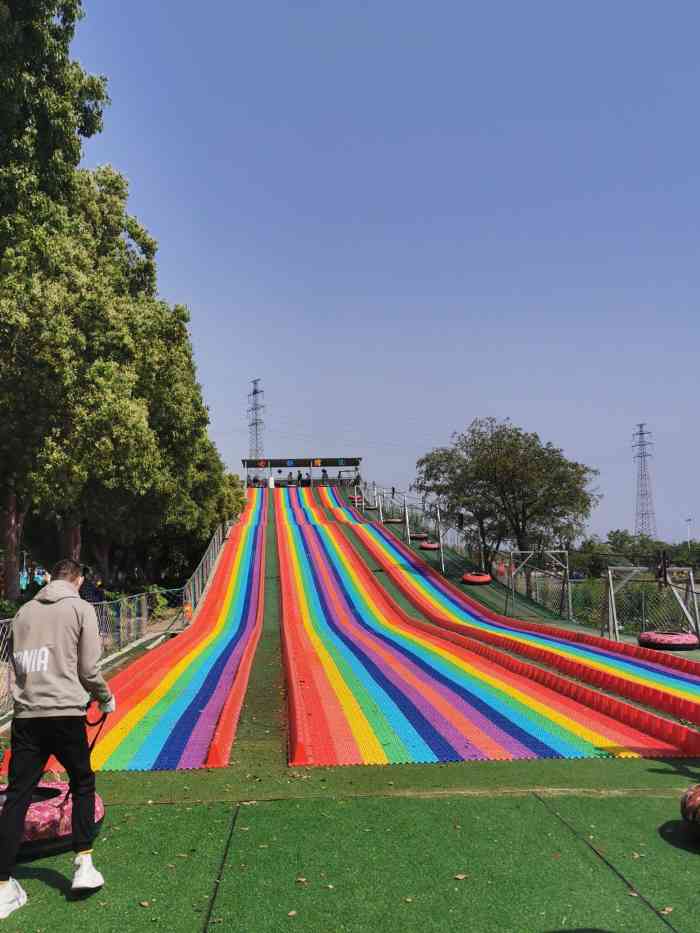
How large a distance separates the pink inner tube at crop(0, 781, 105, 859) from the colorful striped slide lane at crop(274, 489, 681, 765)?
2.27 meters

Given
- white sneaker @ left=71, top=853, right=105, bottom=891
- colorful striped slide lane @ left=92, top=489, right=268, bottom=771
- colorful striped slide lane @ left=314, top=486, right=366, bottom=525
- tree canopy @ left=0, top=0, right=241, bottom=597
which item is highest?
tree canopy @ left=0, top=0, right=241, bottom=597

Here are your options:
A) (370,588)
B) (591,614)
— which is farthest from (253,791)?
(370,588)

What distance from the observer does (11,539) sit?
18422mm

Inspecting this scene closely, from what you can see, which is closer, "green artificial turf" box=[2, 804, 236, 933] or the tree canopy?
"green artificial turf" box=[2, 804, 236, 933]

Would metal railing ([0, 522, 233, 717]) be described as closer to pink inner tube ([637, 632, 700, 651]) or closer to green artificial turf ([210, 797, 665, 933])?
green artificial turf ([210, 797, 665, 933])

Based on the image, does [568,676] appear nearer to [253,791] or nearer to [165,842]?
[253,791]

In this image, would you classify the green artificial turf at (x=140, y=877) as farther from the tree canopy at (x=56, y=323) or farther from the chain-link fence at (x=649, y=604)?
the tree canopy at (x=56, y=323)

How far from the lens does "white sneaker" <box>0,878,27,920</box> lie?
142 inches

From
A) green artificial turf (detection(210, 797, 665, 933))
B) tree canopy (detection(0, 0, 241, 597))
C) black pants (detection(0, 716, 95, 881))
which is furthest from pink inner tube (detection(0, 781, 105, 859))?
tree canopy (detection(0, 0, 241, 597))

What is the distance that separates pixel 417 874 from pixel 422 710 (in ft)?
13.7

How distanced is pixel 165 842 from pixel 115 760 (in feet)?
7.12

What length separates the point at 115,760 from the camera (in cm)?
641

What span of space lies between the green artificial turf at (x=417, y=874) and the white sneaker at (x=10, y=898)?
1.05 metres

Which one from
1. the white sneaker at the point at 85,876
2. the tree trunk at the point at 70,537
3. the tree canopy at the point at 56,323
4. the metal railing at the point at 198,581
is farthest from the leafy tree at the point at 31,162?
the white sneaker at the point at 85,876
